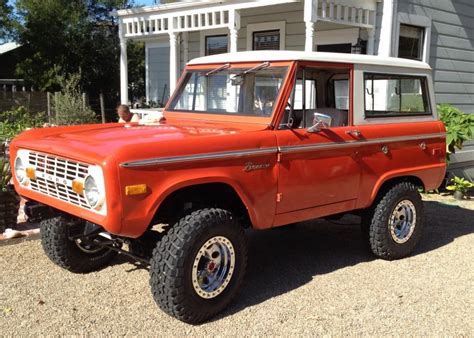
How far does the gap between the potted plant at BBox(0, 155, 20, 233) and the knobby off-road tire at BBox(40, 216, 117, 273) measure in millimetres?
1241

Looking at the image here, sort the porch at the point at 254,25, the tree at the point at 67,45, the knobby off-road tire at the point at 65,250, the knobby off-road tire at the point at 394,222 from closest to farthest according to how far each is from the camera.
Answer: the knobby off-road tire at the point at 65,250 < the knobby off-road tire at the point at 394,222 < the porch at the point at 254,25 < the tree at the point at 67,45

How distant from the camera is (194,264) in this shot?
11.8 ft

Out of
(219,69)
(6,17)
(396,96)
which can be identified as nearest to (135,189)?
(219,69)

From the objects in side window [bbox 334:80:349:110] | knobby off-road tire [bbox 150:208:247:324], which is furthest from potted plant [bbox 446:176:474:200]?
knobby off-road tire [bbox 150:208:247:324]

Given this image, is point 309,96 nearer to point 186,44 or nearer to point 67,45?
point 186,44

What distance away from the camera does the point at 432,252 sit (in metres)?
5.55

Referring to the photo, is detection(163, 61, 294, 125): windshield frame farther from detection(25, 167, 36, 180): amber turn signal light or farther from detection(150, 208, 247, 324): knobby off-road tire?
detection(25, 167, 36, 180): amber turn signal light

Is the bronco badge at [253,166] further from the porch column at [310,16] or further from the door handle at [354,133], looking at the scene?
the porch column at [310,16]

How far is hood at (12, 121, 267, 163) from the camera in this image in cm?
331

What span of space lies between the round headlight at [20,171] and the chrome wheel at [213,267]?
1.49m

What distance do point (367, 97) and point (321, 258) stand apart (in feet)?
5.35

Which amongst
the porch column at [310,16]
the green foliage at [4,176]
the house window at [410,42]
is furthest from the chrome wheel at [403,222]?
the house window at [410,42]

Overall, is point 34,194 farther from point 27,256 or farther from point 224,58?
point 224,58

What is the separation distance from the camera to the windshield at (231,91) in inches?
169
